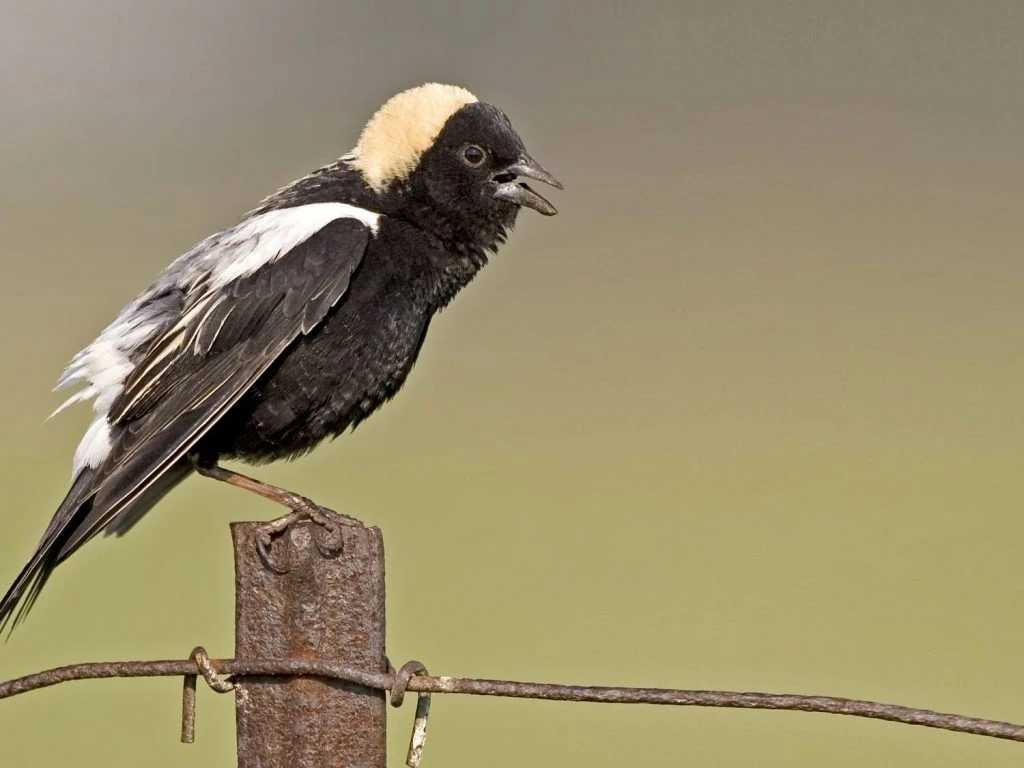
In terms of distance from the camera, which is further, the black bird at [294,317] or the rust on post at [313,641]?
the black bird at [294,317]

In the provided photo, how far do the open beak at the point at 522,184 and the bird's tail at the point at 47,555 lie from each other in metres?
1.39

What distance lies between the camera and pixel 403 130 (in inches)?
173

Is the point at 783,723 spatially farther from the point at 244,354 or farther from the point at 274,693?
the point at 274,693

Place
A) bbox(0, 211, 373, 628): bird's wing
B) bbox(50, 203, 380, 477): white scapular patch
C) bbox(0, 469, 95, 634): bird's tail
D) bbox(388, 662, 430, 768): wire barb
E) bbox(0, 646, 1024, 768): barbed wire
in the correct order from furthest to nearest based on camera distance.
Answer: bbox(50, 203, 380, 477): white scapular patch → bbox(0, 211, 373, 628): bird's wing → bbox(0, 469, 95, 634): bird's tail → bbox(388, 662, 430, 768): wire barb → bbox(0, 646, 1024, 768): barbed wire

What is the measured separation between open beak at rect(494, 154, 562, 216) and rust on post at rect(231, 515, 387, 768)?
1.75 metres

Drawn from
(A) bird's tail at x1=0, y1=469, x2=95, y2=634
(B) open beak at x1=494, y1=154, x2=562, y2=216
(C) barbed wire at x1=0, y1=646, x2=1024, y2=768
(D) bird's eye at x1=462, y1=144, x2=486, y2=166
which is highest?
(D) bird's eye at x1=462, y1=144, x2=486, y2=166

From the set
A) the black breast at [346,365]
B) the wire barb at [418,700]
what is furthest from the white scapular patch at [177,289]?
the wire barb at [418,700]

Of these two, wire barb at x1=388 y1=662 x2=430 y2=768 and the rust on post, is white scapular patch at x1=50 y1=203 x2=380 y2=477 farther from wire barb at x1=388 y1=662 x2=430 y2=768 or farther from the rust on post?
wire barb at x1=388 y1=662 x2=430 y2=768

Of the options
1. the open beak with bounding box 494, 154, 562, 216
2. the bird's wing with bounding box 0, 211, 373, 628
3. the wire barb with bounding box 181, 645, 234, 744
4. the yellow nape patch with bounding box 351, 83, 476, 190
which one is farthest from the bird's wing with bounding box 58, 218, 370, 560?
the wire barb with bounding box 181, 645, 234, 744

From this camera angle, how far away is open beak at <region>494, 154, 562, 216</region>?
14.0ft

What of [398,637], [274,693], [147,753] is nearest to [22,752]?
[147,753]

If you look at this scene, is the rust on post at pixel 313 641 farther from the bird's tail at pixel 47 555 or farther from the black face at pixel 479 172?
the black face at pixel 479 172

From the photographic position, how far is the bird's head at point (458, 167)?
4.29 metres

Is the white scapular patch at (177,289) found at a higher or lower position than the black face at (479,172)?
lower
